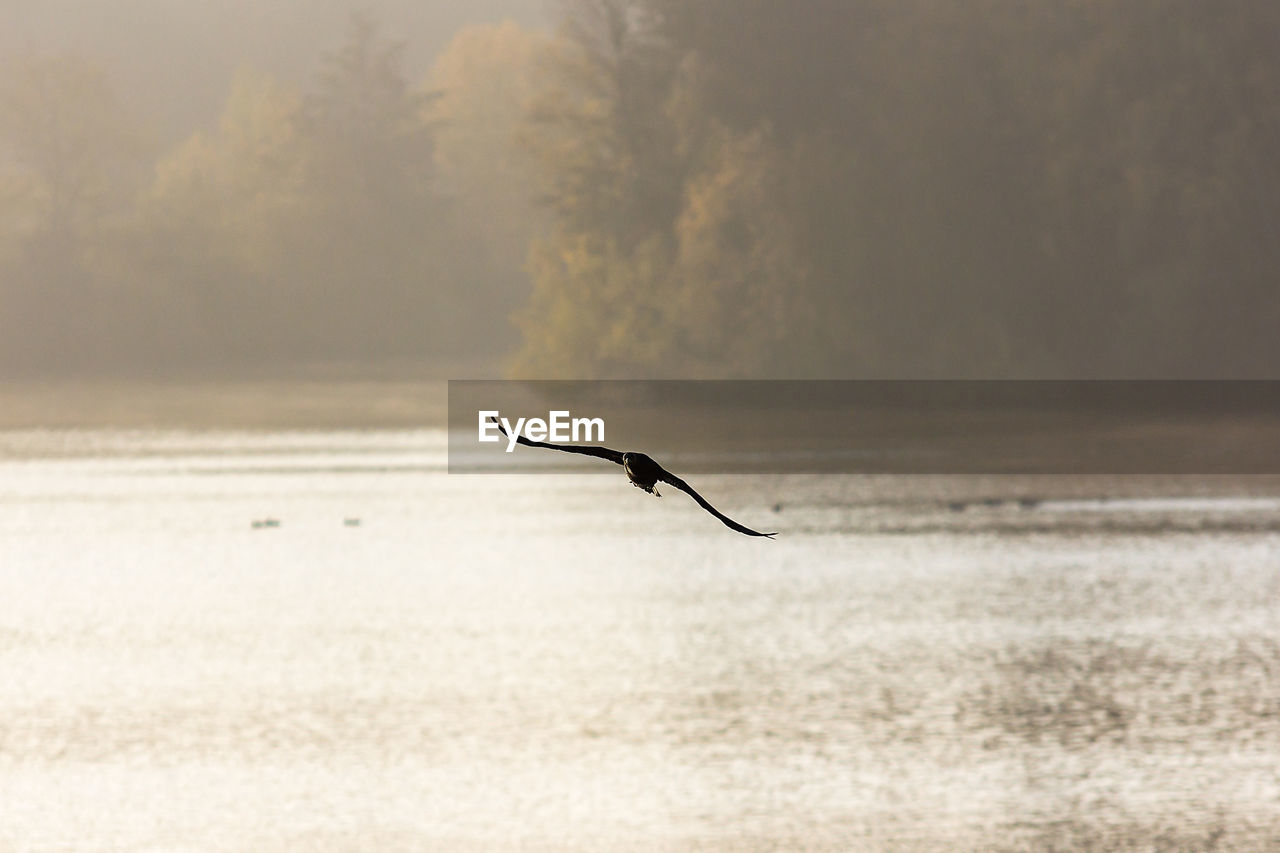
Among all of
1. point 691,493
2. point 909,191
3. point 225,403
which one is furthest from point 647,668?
point 225,403

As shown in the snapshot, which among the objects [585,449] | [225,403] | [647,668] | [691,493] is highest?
[585,449]

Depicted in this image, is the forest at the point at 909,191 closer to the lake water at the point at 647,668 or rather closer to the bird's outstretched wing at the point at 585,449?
the lake water at the point at 647,668

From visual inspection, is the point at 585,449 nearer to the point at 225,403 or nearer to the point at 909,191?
the point at 909,191

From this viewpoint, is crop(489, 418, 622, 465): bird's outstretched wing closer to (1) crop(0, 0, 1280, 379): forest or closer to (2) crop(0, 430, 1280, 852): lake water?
(2) crop(0, 430, 1280, 852): lake water

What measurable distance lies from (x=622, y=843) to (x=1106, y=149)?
58.7 metres

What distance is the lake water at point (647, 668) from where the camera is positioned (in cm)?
6022

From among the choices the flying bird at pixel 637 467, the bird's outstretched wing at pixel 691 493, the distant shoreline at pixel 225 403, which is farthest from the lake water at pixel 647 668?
the flying bird at pixel 637 467

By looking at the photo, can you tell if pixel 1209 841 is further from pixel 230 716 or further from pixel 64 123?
pixel 64 123

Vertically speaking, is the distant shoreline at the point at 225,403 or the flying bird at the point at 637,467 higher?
the flying bird at the point at 637,467

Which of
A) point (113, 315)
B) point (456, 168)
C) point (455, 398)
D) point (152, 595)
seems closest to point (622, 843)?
point (152, 595)

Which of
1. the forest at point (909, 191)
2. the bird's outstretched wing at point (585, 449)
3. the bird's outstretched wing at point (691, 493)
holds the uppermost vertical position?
the forest at point (909, 191)

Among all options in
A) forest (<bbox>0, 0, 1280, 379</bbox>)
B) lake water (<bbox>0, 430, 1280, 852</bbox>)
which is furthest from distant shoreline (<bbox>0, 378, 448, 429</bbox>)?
lake water (<bbox>0, 430, 1280, 852</bbox>)

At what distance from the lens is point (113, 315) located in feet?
572

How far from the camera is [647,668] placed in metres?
75.6
